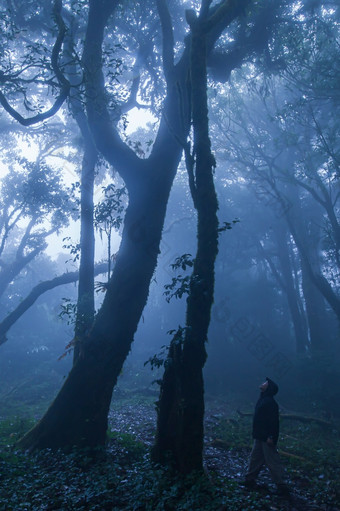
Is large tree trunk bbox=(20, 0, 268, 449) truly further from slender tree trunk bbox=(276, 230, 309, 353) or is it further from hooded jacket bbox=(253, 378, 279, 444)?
slender tree trunk bbox=(276, 230, 309, 353)

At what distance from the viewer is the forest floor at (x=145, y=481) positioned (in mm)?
4762

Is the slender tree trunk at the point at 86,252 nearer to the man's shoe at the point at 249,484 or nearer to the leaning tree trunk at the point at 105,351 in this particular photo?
the leaning tree trunk at the point at 105,351

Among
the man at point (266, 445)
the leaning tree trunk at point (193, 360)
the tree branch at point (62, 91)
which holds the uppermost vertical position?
the tree branch at point (62, 91)

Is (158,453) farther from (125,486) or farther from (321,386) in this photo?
(321,386)

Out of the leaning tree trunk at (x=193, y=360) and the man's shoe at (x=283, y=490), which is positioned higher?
the leaning tree trunk at (x=193, y=360)

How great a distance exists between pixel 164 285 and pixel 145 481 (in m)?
3.27

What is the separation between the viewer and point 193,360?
570 centimetres

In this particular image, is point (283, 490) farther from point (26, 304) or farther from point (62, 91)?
point (26, 304)

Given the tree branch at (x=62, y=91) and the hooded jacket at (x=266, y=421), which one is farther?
the tree branch at (x=62, y=91)

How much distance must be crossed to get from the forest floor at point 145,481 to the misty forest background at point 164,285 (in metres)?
0.04

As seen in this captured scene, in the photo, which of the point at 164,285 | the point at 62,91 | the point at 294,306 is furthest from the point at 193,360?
the point at 294,306

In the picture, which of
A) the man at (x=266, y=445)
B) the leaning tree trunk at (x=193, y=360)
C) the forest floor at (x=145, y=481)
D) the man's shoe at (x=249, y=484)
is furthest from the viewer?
the man at (x=266, y=445)

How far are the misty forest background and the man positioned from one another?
0.45 meters

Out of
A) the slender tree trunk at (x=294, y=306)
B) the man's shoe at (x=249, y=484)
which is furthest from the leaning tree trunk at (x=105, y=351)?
the slender tree trunk at (x=294, y=306)
